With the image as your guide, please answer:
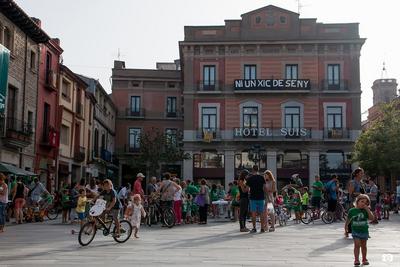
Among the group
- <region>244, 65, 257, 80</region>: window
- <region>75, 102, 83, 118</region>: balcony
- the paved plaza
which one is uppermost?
<region>244, 65, 257, 80</region>: window

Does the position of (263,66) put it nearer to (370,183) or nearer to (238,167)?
(238,167)

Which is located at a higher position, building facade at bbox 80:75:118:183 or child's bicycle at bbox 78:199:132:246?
building facade at bbox 80:75:118:183

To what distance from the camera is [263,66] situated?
46062 millimetres

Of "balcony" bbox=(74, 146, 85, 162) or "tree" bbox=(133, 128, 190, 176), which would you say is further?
"tree" bbox=(133, 128, 190, 176)

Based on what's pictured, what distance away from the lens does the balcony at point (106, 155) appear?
48812 mm

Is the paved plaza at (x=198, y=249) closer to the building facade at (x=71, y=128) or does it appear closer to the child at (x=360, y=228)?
the child at (x=360, y=228)

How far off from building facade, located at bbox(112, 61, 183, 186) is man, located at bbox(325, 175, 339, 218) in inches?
1392

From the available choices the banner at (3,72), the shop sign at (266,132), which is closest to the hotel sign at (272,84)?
the shop sign at (266,132)

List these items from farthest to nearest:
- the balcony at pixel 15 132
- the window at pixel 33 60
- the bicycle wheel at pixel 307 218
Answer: the window at pixel 33 60 < the balcony at pixel 15 132 < the bicycle wheel at pixel 307 218

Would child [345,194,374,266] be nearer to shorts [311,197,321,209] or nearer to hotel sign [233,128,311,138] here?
shorts [311,197,321,209]

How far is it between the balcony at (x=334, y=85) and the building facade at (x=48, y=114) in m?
21.5

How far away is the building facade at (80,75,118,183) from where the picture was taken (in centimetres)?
4403

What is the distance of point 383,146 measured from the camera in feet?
119

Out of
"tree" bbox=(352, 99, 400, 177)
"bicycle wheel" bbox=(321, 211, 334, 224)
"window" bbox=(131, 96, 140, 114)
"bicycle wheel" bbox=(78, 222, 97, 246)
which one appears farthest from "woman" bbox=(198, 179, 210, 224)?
"window" bbox=(131, 96, 140, 114)
